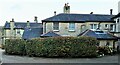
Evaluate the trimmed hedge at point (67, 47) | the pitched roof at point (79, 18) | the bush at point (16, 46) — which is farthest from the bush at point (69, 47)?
the pitched roof at point (79, 18)

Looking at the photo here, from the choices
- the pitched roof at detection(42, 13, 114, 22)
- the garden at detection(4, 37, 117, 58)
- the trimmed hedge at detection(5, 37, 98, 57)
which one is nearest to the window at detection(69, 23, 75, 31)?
the pitched roof at detection(42, 13, 114, 22)

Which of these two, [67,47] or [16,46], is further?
[16,46]

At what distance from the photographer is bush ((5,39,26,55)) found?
35.3 metres

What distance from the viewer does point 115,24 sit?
44719 mm

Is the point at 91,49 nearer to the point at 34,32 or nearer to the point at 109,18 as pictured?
the point at 109,18

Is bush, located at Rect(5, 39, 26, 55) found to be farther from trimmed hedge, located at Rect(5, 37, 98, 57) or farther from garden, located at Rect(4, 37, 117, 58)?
trimmed hedge, located at Rect(5, 37, 98, 57)

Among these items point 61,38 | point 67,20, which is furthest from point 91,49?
point 67,20

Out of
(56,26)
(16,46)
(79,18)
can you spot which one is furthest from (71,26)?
(16,46)

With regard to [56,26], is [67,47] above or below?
below

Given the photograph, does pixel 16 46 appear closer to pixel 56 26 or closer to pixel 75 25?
pixel 56 26

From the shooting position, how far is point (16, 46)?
36.1 m

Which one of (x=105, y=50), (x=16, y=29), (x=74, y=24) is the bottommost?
(x=105, y=50)

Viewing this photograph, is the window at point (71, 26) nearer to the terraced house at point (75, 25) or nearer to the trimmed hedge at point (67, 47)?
the terraced house at point (75, 25)

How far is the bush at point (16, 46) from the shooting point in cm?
3528
